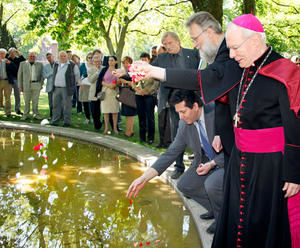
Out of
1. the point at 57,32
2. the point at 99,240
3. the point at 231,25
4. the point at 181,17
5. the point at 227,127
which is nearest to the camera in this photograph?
the point at 231,25

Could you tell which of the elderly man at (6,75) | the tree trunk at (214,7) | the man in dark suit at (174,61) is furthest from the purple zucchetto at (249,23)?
the elderly man at (6,75)

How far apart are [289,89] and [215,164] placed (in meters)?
2.03

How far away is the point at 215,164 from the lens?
4.85 m

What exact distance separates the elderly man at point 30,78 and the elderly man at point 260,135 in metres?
11.1

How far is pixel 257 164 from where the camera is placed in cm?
317

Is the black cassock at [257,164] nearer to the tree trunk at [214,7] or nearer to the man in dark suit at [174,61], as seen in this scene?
the man in dark suit at [174,61]

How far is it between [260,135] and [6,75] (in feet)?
42.1

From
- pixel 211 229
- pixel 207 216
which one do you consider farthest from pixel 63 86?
pixel 211 229

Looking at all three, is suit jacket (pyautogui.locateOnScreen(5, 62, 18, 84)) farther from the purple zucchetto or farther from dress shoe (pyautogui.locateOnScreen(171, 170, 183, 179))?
the purple zucchetto

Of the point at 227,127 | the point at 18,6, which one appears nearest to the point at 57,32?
the point at 227,127

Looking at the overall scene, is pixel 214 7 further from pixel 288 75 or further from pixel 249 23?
pixel 288 75

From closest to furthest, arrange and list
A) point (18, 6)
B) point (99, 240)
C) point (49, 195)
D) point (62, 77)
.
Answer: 1. point (99, 240)
2. point (49, 195)
3. point (62, 77)
4. point (18, 6)

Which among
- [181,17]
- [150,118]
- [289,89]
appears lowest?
[150,118]

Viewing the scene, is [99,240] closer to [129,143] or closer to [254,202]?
[254,202]
